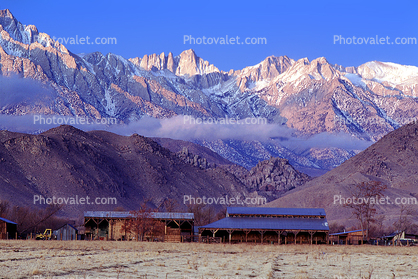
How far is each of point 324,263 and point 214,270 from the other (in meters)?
9.87

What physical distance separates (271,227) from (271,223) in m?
2.09

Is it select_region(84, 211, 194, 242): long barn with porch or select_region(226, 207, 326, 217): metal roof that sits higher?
select_region(226, 207, 326, 217): metal roof

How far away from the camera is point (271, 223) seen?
246 feet

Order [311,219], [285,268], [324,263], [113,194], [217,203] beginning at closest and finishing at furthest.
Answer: [285,268] → [324,263] → [311,219] → [113,194] → [217,203]

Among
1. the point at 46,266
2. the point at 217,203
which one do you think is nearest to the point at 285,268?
the point at 46,266

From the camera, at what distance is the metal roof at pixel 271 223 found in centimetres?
7269

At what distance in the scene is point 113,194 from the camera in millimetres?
165125

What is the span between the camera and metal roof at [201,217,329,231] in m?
72.7

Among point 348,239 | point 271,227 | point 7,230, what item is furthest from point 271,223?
point 7,230

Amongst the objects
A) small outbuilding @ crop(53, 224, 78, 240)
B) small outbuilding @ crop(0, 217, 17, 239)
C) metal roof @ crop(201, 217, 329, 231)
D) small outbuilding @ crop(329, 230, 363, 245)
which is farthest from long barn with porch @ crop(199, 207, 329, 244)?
small outbuilding @ crop(0, 217, 17, 239)

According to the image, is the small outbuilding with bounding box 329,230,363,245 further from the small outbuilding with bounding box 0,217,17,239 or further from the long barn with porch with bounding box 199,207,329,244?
the small outbuilding with bounding box 0,217,17,239

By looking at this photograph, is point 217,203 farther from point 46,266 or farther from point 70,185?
point 46,266

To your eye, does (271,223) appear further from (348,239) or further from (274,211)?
(348,239)

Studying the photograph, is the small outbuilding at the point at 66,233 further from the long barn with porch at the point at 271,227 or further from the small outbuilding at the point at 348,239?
the small outbuilding at the point at 348,239
